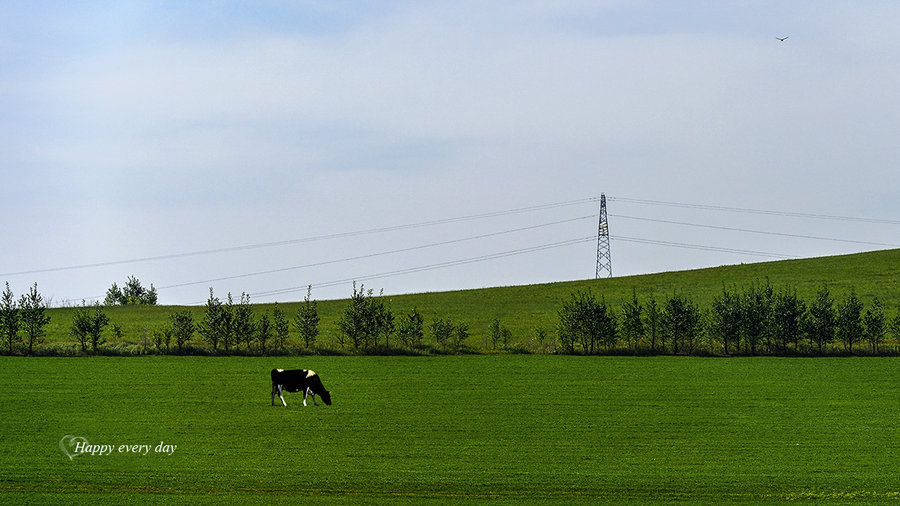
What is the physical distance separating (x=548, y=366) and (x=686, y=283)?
5577 cm

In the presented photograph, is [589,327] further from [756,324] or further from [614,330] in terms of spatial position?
[756,324]

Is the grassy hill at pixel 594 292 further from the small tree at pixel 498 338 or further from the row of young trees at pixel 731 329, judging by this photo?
the row of young trees at pixel 731 329

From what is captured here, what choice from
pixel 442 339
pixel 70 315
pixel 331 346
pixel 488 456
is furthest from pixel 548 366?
pixel 70 315

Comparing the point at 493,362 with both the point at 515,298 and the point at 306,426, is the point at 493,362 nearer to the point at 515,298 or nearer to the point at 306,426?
the point at 306,426

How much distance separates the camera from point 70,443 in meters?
34.9

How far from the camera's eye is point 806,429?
130ft

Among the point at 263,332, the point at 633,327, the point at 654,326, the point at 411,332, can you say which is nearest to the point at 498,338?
→ the point at 411,332

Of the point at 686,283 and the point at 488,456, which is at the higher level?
the point at 686,283

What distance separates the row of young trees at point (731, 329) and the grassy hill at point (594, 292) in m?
12.1

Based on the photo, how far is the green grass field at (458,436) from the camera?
92.8 feet

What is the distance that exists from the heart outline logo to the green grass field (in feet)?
0.65

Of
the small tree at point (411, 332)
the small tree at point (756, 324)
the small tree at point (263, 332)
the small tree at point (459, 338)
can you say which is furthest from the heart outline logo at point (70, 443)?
the small tree at point (756, 324)

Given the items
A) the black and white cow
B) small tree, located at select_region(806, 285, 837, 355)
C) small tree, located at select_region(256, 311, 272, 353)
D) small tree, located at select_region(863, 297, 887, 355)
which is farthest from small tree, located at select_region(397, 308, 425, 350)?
small tree, located at select_region(863, 297, 887, 355)

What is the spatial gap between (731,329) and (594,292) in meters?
38.7
